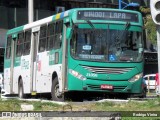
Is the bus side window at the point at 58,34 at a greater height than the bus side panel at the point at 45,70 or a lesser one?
greater

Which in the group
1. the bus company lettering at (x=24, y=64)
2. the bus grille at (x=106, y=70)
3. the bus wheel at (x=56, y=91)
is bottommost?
the bus wheel at (x=56, y=91)

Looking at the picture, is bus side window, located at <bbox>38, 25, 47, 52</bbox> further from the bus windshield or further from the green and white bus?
the bus windshield

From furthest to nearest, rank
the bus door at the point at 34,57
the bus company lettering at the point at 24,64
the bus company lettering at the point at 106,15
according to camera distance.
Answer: the bus company lettering at the point at 24,64 → the bus door at the point at 34,57 → the bus company lettering at the point at 106,15

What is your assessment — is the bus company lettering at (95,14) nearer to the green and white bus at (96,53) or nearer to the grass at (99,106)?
the green and white bus at (96,53)

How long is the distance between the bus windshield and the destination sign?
0.52m

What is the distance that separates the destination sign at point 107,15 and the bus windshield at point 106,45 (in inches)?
20.6

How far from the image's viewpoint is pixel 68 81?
17281 mm

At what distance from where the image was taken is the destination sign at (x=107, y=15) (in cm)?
1755

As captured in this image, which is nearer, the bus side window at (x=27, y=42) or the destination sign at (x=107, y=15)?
the destination sign at (x=107, y=15)

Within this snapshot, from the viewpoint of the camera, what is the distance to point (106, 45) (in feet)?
56.4

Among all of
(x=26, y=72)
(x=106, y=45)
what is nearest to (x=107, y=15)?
(x=106, y=45)

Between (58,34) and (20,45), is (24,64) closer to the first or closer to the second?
(20,45)

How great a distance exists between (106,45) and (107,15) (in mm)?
1233

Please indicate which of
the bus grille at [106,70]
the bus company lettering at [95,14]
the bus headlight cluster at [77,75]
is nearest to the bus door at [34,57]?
the bus company lettering at [95,14]
